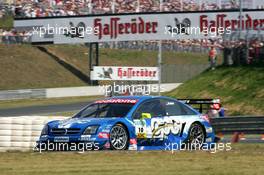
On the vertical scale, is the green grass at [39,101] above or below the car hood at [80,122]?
below

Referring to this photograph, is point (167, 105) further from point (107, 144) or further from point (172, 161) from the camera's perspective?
point (172, 161)

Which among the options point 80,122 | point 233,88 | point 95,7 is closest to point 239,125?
point 80,122

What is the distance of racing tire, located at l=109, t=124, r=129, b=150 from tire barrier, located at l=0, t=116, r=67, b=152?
95.5 inches

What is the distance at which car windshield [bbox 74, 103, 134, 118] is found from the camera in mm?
15922

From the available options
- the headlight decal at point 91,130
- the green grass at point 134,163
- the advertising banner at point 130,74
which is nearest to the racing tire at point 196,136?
the green grass at point 134,163

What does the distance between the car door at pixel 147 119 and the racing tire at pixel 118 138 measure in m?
0.34

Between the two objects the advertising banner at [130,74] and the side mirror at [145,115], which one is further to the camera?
the advertising banner at [130,74]

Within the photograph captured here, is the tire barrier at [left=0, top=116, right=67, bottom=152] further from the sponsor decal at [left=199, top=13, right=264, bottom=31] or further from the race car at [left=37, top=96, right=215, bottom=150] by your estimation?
the sponsor decal at [left=199, top=13, right=264, bottom=31]

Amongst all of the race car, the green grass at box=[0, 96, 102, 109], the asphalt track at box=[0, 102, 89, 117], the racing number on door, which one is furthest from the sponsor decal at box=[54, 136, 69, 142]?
the green grass at box=[0, 96, 102, 109]

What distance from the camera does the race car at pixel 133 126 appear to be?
15172mm

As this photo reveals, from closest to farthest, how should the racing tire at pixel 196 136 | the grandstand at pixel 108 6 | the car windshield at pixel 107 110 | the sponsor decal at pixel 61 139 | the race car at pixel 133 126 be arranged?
the race car at pixel 133 126
the sponsor decal at pixel 61 139
the car windshield at pixel 107 110
the racing tire at pixel 196 136
the grandstand at pixel 108 6

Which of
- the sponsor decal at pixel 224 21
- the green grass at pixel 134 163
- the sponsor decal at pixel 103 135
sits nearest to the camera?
the green grass at pixel 134 163

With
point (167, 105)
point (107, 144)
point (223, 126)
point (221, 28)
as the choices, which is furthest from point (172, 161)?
point (221, 28)

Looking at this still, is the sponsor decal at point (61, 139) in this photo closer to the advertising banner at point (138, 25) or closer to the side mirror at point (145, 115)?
the side mirror at point (145, 115)
